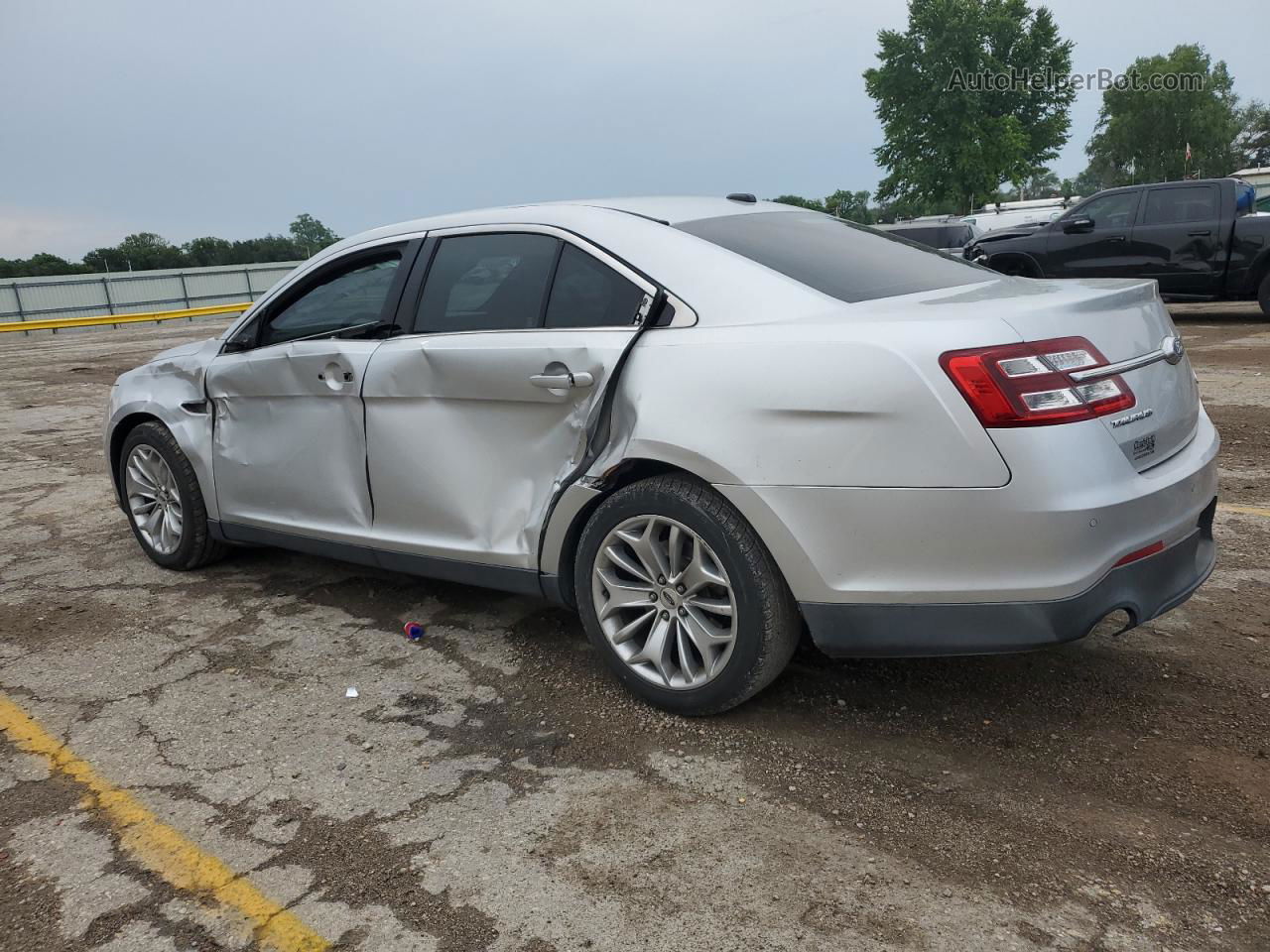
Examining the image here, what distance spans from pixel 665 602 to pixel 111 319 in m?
28.6

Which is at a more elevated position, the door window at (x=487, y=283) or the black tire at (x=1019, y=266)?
the door window at (x=487, y=283)

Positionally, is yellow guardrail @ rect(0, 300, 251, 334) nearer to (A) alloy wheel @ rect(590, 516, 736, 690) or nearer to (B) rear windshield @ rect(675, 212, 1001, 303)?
(B) rear windshield @ rect(675, 212, 1001, 303)

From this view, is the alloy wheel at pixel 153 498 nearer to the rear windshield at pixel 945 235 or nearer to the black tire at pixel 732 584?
the black tire at pixel 732 584

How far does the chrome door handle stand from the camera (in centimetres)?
327

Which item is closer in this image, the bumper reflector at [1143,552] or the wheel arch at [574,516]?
the bumper reflector at [1143,552]

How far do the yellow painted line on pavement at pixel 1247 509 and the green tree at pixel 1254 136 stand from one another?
99477 mm

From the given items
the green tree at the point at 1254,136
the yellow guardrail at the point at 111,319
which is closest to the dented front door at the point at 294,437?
the yellow guardrail at the point at 111,319

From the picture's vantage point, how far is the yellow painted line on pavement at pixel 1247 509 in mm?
Result: 5043

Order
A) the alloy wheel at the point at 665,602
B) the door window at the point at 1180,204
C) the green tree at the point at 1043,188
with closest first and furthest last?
the alloy wheel at the point at 665,602
the door window at the point at 1180,204
the green tree at the point at 1043,188

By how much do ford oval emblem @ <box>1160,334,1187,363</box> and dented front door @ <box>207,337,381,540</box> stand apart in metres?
2.67

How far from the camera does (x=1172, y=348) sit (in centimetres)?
304

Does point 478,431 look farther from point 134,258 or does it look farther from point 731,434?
point 134,258

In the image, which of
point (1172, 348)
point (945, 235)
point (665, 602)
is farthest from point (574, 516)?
point (945, 235)

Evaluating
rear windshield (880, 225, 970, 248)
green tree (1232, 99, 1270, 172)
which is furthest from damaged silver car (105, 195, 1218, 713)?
green tree (1232, 99, 1270, 172)
